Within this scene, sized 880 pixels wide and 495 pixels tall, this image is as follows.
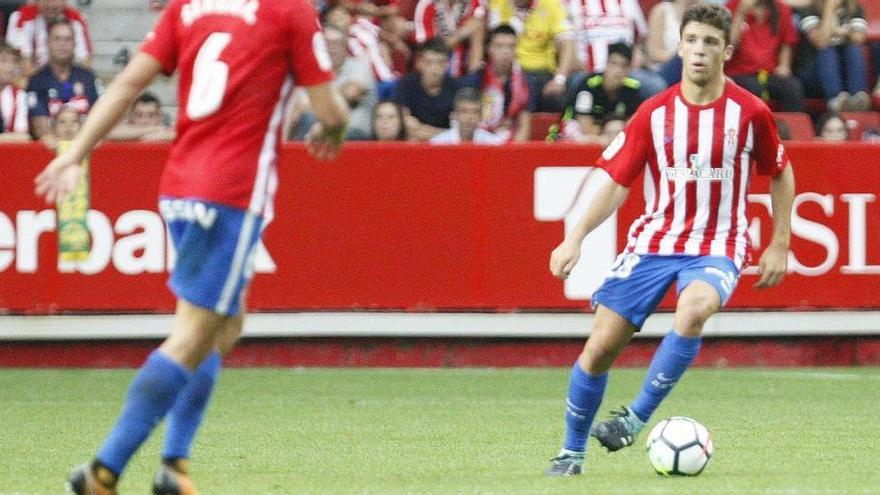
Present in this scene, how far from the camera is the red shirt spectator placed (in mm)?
15258

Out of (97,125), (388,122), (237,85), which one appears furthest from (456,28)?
(97,125)

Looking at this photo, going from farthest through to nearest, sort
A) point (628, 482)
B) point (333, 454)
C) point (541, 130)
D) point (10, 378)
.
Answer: point (541, 130)
point (10, 378)
point (333, 454)
point (628, 482)

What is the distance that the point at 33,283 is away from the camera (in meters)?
12.8

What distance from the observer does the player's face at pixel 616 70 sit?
14.2 meters

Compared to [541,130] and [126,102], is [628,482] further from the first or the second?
[541,130]

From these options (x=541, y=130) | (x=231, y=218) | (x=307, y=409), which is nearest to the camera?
(x=231, y=218)

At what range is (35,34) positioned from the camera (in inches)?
607

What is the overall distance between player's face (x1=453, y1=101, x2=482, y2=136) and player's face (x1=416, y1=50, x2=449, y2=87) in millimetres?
736

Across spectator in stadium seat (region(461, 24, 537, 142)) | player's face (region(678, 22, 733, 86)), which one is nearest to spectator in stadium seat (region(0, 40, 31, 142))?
spectator in stadium seat (region(461, 24, 537, 142))

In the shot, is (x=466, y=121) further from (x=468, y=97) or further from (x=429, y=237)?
(x=429, y=237)

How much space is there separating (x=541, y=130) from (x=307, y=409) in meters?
4.68

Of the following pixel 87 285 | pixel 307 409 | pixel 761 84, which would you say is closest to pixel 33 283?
pixel 87 285

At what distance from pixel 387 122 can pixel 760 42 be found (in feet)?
11.9

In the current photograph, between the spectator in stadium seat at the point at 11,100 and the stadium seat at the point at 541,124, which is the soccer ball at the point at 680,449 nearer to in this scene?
the stadium seat at the point at 541,124
